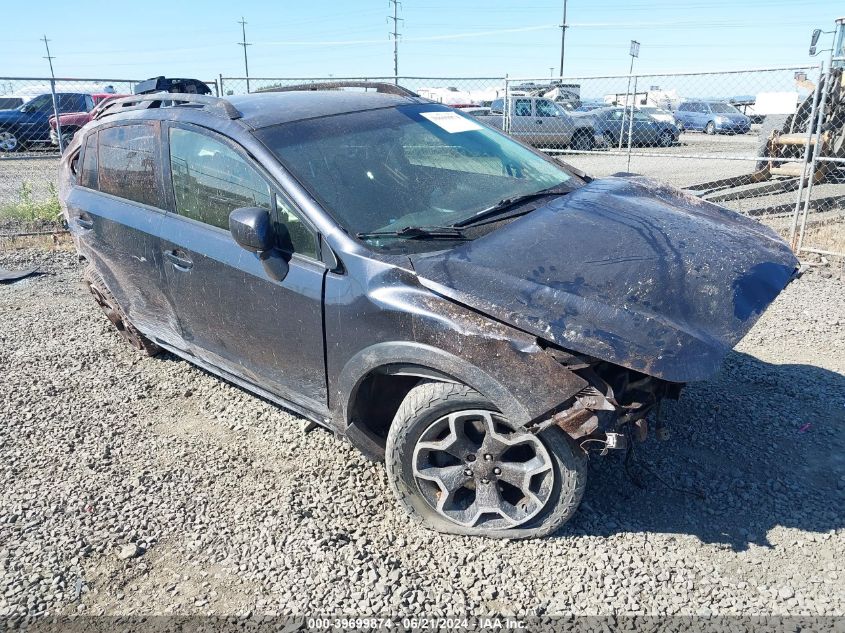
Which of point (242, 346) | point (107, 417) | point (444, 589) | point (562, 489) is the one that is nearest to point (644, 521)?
point (562, 489)

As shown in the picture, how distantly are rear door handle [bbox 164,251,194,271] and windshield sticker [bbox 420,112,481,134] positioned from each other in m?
1.61

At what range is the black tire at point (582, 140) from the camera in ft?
59.3

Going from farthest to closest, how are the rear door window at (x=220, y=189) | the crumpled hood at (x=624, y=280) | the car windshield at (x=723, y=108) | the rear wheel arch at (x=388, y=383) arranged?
1. the car windshield at (x=723, y=108)
2. the rear door window at (x=220, y=189)
3. the rear wheel arch at (x=388, y=383)
4. the crumpled hood at (x=624, y=280)

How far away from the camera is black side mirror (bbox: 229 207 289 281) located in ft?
9.61

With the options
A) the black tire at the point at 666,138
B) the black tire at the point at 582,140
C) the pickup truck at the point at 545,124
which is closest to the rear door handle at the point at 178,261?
the pickup truck at the point at 545,124

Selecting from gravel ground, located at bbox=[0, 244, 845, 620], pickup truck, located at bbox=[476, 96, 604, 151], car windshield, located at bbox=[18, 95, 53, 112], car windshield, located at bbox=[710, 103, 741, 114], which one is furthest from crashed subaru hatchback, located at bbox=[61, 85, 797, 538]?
car windshield, located at bbox=[710, 103, 741, 114]

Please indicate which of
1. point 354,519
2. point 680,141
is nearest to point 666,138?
point 680,141

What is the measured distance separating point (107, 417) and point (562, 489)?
289cm

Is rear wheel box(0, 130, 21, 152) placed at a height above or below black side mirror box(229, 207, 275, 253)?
below

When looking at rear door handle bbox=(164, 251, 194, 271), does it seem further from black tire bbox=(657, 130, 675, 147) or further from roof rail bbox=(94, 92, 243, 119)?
black tire bbox=(657, 130, 675, 147)

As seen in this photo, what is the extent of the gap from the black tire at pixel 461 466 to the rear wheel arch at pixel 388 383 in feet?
0.28

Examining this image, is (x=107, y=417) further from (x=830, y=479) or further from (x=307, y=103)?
(x=830, y=479)

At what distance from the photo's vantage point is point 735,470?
10.7 feet

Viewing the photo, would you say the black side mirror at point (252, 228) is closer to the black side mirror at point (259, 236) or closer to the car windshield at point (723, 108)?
the black side mirror at point (259, 236)
